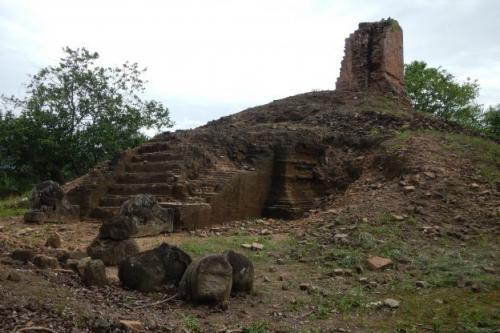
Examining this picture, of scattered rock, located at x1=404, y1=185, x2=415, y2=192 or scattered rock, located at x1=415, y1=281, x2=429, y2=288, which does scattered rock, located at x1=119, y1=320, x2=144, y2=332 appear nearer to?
scattered rock, located at x1=415, y1=281, x2=429, y2=288

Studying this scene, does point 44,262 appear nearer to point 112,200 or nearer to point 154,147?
point 112,200

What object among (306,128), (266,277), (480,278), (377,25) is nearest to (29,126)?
(306,128)

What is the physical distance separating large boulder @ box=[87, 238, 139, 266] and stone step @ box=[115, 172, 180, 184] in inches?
151

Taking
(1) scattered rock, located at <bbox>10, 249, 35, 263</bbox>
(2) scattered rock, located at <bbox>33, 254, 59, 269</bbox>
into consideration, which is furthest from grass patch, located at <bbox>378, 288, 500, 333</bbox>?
(1) scattered rock, located at <bbox>10, 249, 35, 263</bbox>

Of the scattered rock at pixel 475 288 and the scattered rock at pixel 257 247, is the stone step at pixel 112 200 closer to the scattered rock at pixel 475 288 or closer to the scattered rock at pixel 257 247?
the scattered rock at pixel 257 247

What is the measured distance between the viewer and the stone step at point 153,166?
11.0m

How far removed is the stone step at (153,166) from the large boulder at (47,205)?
1672mm

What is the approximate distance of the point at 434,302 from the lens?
5328 mm

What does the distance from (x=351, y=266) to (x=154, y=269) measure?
266 cm

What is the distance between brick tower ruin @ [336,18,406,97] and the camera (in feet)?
52.3

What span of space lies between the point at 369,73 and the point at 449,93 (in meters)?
14.2

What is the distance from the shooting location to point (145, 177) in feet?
36.5

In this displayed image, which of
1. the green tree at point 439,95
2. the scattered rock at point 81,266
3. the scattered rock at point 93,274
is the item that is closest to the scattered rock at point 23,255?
the scattered rock at point 81,266

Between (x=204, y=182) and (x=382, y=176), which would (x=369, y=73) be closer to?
(x=382, y=176)
